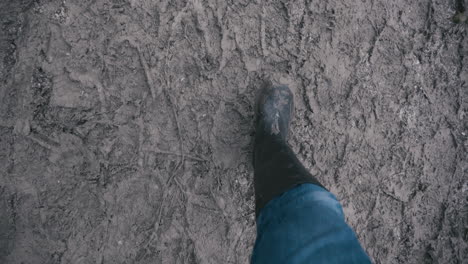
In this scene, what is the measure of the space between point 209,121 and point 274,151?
1.06 ft

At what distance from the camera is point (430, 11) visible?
5.06 feet

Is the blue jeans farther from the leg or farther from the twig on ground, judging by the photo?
the twig on ground

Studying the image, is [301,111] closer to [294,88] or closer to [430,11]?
[294,88]

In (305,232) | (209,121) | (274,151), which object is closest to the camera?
(305,232)

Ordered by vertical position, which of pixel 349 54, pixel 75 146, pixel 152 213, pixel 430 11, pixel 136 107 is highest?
pixel 430 11

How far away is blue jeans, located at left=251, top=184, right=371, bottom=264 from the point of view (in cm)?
94

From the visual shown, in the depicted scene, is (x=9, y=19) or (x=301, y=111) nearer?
(x=9, y=19)

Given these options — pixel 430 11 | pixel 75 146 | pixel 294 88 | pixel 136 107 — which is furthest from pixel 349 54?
pixel 75 146

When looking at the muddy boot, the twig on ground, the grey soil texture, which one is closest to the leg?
the muddy boot

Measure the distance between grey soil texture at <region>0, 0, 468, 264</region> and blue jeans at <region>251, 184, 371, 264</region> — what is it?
1.26 feet

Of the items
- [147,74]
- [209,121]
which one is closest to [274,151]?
[209,121]

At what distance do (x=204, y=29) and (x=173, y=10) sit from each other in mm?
153

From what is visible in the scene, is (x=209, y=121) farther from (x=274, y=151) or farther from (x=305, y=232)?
(x=305, y=232)

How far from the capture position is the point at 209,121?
4.63ft
